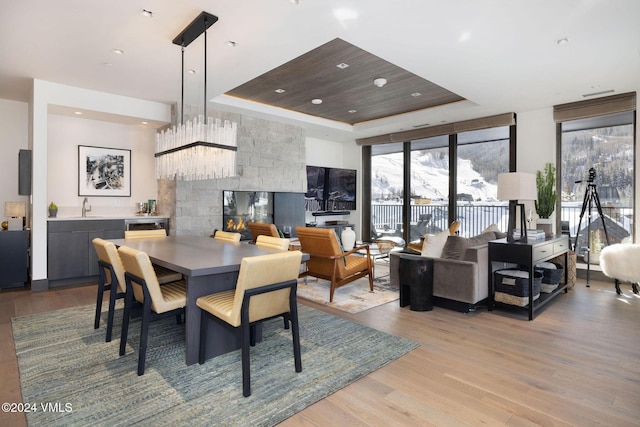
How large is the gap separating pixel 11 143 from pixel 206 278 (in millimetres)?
4796

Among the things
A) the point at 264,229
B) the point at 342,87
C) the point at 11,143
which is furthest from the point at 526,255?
the point at 11,143

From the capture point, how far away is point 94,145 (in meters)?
5.60

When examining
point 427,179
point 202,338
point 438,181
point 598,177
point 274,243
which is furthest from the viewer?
point 427,179

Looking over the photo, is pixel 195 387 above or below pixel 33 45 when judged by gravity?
below

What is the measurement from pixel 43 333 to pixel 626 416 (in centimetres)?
425

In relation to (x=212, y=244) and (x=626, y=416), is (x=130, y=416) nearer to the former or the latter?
(x=212, y=244)

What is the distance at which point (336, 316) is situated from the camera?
11.7ft

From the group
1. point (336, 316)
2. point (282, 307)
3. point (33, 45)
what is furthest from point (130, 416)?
point (33, 45)

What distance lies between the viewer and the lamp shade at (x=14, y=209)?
15.4 ft

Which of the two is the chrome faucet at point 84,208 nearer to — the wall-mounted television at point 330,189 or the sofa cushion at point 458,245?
the wall-mounted television at point 330,189

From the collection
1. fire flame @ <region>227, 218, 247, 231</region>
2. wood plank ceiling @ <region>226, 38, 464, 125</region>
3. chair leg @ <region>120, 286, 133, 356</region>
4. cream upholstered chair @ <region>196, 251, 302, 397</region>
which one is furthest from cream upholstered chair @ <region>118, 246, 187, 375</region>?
fire flame @ <region>227, 218, 247, 231</region>

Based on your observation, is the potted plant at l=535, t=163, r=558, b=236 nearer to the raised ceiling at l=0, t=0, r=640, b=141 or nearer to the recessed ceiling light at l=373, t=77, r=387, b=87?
the raised ceiling at l=0, t=0, r=640, b=141

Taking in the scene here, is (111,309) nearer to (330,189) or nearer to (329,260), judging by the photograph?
(329,260)

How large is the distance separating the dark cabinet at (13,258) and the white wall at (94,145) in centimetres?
75
